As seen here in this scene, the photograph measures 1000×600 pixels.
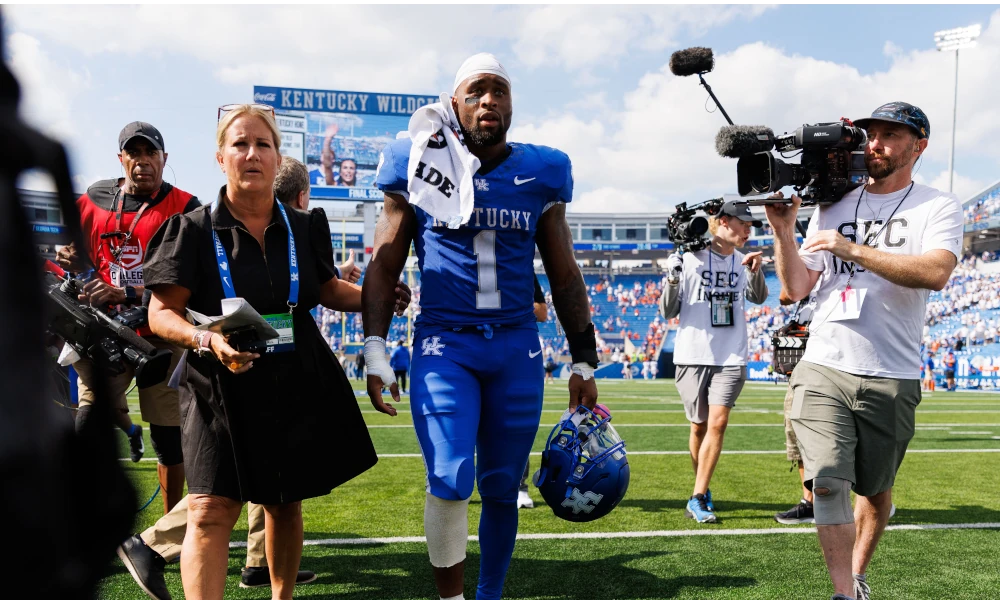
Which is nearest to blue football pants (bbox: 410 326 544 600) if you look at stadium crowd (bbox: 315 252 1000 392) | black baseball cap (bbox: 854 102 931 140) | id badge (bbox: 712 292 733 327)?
black baseball cap (bbox: 854 102 931 140)

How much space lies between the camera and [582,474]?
3.00 meters

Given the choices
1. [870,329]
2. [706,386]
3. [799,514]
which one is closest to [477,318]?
[870,329]

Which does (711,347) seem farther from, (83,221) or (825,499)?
(83,221)

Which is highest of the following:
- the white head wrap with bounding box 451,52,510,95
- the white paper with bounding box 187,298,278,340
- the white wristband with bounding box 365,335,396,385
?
the white head wrap with bounding box 451,52,510,95

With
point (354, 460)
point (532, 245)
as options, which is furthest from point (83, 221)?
point (532, 245)

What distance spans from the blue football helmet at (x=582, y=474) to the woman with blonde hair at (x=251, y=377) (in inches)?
27.9

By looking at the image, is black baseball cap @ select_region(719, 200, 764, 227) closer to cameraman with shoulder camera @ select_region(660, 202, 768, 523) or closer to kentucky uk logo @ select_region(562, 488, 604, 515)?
cameraman with shoulder camera @ select_region(660, 202, 768, 523)

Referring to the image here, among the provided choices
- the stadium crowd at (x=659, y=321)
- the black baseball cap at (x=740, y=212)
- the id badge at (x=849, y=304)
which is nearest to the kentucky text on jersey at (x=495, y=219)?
the id badge at (x=849, y=304)

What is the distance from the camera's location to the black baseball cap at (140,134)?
3967mm

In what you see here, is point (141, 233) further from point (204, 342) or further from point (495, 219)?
point (495, 219)

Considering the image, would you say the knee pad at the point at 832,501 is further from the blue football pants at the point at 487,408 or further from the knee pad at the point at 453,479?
the knee pad at the point at 453,479

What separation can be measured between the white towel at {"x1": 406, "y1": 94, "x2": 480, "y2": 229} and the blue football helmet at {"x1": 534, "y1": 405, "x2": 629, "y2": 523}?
96cm

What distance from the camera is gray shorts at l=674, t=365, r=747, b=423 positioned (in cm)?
551

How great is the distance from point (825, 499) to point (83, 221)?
10.4 ft
